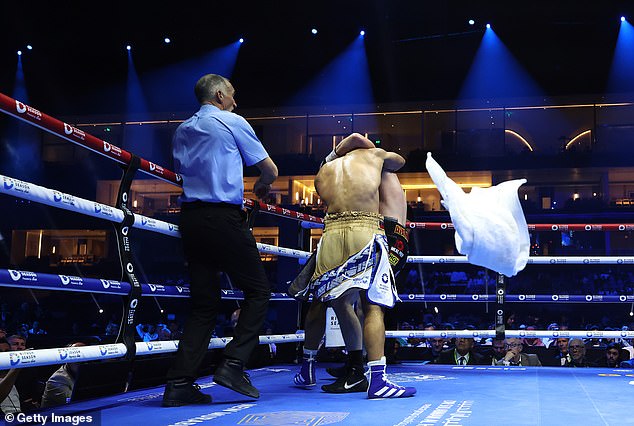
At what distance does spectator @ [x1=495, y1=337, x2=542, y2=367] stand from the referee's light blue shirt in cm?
276

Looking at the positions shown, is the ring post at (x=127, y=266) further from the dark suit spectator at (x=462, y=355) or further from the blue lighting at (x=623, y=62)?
the blue lighting at (x=623, y=62)

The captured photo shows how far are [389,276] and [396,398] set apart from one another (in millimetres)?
471

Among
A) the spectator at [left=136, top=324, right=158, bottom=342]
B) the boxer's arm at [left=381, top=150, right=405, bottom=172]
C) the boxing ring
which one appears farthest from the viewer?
the spectator at [left=136, top=324, right=158, bottom=342]

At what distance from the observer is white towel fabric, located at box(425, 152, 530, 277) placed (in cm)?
243

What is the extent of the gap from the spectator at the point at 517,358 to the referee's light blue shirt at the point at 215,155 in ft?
9.07

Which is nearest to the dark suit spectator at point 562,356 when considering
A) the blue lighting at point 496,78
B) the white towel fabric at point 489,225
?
the white towel fabric at point 489,225

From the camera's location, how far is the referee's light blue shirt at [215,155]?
2189 millimetres

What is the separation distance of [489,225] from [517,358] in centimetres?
240

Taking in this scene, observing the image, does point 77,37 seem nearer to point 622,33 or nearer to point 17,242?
point 17,242

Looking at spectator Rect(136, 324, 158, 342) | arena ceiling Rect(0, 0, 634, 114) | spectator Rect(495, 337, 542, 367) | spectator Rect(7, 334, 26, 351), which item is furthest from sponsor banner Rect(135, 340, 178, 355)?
arena ceiling Rect(0, 0, 634, 114)

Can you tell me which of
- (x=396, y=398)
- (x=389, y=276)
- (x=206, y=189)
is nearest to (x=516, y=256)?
(x=389, y=276)

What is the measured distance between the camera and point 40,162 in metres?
16.4

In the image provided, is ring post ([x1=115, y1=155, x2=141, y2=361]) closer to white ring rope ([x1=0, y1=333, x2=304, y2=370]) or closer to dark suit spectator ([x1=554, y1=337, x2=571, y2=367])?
white ring rope ([x1=0, y1=333, x2=304, y2=370])

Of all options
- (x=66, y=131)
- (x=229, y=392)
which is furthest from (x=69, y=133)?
(x=229, y=392)
